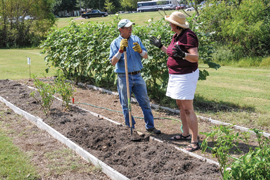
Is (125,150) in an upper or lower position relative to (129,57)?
lower

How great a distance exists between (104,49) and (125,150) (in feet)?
14.7

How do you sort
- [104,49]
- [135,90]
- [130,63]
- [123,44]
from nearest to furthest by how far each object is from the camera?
1. [123,44]
2. [130,63]
3. [135,90]
4. [104,49]

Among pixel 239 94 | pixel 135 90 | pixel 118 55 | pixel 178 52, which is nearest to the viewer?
pixel 178 52

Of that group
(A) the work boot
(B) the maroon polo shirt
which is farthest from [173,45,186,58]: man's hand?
(A) the work boot

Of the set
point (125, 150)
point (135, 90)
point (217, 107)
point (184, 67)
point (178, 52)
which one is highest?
point (178, 52)

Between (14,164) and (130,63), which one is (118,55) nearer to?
(130,63)

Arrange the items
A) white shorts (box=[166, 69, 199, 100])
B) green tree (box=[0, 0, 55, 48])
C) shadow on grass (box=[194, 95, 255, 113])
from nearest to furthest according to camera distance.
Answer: white shorts (box=[166, 69, 199, 100]), shadow on grass (box=[194, 95, 255, 113]), green tree (box=[0, 0, 55, 48])

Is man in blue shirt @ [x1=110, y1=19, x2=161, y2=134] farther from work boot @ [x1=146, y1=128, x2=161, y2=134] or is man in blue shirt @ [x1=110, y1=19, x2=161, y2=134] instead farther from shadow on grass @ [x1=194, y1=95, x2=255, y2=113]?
shadow on grass @ [x1=194, y1=95, x2=255, y2=113]

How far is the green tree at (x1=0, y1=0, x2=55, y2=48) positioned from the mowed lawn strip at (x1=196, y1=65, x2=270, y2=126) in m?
23.0

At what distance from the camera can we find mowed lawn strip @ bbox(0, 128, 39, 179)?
3.66 meters

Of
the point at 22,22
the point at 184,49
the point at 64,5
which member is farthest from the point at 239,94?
the point at 64,5

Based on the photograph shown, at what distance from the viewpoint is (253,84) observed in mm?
8570

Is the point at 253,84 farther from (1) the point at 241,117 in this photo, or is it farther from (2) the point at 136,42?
(2) the point at 136,42

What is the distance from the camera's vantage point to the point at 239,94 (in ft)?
24.5
